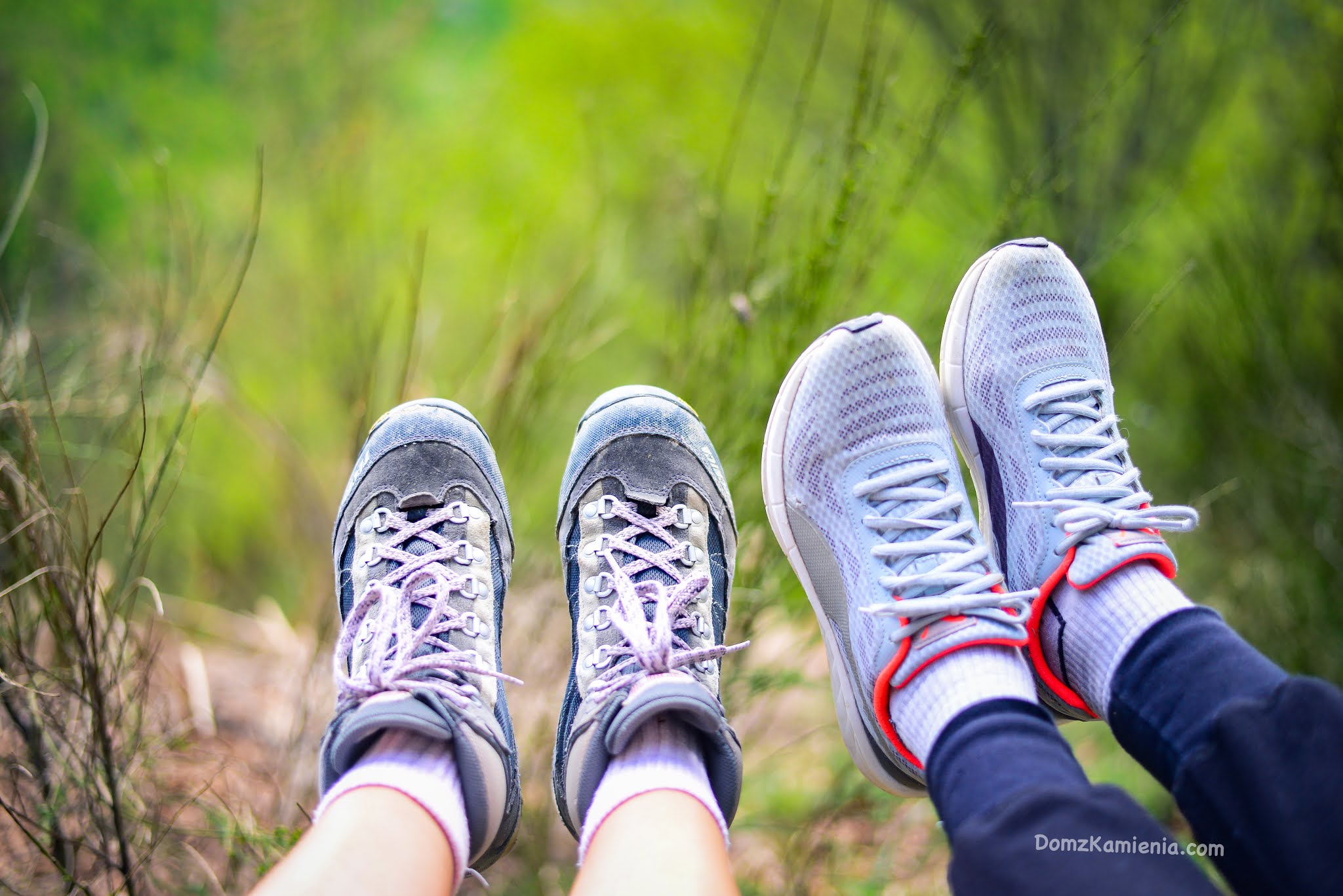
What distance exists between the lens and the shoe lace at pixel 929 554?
0.87 metres

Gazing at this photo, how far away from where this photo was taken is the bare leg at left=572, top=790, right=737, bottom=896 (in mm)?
664

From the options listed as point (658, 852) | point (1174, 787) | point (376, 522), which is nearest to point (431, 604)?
point (376, 522)

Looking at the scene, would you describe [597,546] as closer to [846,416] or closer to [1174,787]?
[846,416]

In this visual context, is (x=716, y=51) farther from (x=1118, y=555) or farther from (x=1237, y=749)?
(x=1237, y=749)

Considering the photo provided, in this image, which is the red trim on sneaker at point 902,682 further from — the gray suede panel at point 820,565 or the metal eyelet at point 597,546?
the metal eyelet at point 597,546

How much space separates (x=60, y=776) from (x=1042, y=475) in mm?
1157

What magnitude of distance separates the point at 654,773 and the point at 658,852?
10 cm

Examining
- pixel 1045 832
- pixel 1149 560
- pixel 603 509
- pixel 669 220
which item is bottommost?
pixel 1045 832

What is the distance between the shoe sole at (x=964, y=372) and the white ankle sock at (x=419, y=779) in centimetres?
69

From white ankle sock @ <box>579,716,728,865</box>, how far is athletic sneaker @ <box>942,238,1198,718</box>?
0.41 m

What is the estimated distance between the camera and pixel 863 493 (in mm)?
1008

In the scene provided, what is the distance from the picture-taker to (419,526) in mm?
1034

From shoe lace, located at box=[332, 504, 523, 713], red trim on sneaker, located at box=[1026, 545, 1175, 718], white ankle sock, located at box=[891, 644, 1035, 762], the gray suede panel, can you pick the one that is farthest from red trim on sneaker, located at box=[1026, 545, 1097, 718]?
shoe lace, located at box=[332, 504, 523, 713]

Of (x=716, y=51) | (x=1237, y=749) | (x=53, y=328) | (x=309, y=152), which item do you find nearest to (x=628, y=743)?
(x=1237, y=749)
